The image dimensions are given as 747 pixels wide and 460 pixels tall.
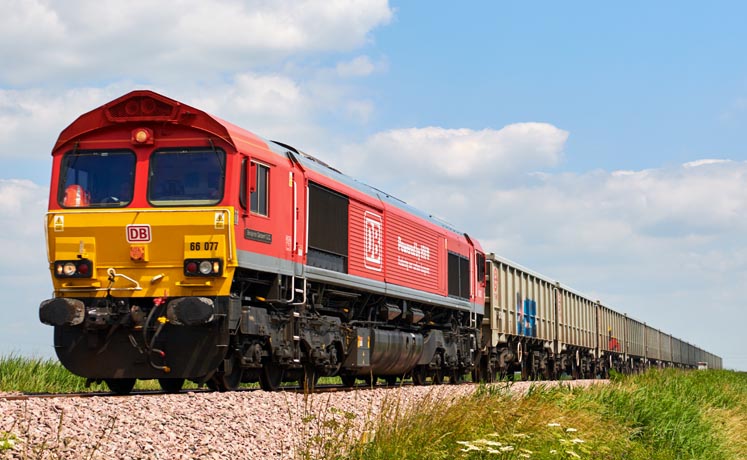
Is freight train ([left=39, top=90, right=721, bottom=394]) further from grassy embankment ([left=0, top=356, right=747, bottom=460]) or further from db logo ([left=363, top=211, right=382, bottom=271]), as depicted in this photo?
grassy embankment ([left=0, top=356, right=747, bottom=460])

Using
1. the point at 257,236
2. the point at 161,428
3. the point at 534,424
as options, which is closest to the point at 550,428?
the point at 534,424

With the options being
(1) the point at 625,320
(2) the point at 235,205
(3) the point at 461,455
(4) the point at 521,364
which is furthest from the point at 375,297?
(1) the point at 625,320

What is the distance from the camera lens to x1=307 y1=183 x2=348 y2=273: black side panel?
49.8ft

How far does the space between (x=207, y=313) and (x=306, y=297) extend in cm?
284

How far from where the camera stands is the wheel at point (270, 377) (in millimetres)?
13961

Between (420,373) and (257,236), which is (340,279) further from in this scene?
(420,373)

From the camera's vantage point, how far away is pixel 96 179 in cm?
1326

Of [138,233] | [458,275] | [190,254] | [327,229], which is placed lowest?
[190,254]

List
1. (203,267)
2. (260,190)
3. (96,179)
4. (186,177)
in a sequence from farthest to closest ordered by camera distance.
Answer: (260,190) → (96,179) → (186,177) → (203,267)

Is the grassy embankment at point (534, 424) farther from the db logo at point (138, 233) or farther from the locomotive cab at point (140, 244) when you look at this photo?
the db logo at point (138, 233)

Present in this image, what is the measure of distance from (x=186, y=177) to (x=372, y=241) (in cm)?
566

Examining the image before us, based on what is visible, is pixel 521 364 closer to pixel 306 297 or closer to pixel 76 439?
pixel 306 297

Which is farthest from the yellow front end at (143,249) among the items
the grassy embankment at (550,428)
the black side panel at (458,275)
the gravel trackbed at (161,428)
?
the black side panel at (458,275)

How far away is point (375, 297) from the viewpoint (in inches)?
720
